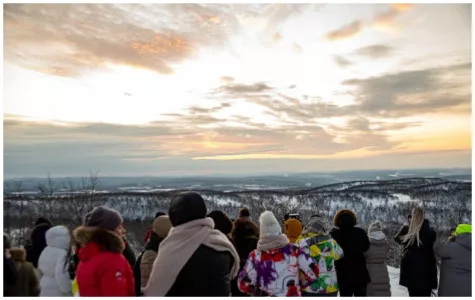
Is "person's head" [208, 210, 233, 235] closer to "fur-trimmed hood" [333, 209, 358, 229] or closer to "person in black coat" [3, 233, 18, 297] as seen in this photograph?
"fur-trimmed hood" [333, 209, 358, 229]

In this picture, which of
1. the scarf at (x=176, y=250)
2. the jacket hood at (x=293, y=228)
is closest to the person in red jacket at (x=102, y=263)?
the scarf at (x=176, y=250)

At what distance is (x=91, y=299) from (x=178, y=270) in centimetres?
65

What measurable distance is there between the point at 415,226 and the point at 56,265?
3911 millimetres

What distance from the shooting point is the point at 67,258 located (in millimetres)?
4387

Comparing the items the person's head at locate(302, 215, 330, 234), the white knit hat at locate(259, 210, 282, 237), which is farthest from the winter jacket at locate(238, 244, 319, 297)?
the person's head at locate(302, 215, 330, 234)

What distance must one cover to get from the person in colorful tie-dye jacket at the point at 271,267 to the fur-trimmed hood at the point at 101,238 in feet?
4.17

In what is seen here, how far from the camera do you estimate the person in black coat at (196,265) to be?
Result: 133 inches

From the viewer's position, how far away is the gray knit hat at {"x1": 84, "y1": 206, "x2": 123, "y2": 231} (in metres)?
3.44

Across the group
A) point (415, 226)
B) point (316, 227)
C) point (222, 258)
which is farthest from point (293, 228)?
point (222, 258)

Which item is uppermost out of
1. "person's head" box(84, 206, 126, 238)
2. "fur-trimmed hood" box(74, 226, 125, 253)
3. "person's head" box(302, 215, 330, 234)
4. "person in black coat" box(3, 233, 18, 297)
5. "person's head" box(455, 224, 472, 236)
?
"person's head" box(84, 206, 126, 238)

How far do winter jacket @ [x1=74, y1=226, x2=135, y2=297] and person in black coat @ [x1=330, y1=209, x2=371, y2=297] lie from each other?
2.77m

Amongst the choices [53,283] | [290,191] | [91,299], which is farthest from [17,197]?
[290,191]

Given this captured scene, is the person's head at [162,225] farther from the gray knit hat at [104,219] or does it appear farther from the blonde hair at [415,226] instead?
the blonde hair at [415,226]

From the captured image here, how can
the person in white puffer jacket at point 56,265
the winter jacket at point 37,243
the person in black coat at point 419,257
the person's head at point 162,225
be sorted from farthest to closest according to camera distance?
the person in black coat at point 419,257
the winter jacket at point 37,243
the person's head at point 162,225
the person in white puffer jacket at point 56,265
